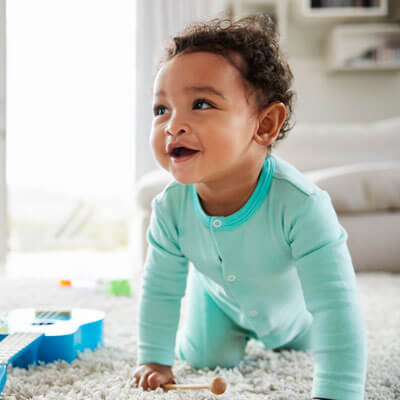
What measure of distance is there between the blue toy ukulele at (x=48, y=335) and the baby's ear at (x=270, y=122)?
46cm

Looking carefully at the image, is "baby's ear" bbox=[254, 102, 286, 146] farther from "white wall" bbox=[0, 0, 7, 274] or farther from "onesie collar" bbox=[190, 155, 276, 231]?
"white wall" bbox=[0, 0, 7, 274]

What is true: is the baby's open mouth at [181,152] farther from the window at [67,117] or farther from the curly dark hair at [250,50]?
the window at [67,117]

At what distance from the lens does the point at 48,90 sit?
2918mm

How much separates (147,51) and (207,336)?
2.42 m

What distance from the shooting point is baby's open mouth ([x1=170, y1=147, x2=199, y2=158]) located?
70 centimetres

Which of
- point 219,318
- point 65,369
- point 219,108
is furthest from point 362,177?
point 65,369

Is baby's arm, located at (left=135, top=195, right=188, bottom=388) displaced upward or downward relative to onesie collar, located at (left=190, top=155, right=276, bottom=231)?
downward

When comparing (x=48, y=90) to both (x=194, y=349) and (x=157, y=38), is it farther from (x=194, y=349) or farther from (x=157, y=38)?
(x=194, y=349)

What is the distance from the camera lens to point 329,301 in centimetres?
66

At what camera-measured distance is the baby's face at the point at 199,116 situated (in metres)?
0.69

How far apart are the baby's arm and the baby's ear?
20 cm

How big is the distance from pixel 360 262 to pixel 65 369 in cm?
121

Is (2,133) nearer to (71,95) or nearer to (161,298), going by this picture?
(71,95)

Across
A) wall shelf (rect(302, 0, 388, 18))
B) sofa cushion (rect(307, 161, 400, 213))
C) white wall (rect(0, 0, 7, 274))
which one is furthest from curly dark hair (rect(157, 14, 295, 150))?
wall shelf (rect(302, 0, 388, 18))
